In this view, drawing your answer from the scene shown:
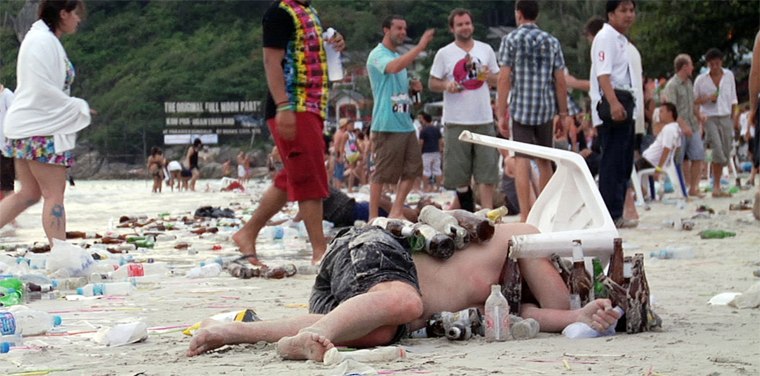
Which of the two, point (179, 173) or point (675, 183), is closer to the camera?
point (675, 183)

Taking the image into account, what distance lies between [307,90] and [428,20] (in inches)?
2726

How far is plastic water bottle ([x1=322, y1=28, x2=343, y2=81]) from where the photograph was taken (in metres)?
8.34

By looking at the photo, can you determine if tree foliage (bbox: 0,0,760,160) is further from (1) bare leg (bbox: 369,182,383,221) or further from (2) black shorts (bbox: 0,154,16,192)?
(1) bare leg (bbox: 369,182,383,221)

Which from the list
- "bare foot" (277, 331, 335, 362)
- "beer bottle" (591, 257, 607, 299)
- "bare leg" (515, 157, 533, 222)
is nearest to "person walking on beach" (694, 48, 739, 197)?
"bare leg" (515, 157, 533, 222)

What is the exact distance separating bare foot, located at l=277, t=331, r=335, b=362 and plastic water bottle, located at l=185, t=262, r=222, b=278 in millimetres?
3493

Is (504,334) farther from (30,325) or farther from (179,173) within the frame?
(179,173)

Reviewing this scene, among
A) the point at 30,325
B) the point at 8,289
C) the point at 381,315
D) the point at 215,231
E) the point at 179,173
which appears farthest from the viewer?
the point at 179,173

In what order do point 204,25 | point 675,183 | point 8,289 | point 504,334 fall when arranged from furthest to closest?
point 204,25 → point 675,183 → point 8,289 → point 504,334

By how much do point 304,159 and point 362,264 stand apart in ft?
10.7

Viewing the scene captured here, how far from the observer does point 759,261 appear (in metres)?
7.47

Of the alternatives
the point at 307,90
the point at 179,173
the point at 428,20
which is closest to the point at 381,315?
the point at 307,90

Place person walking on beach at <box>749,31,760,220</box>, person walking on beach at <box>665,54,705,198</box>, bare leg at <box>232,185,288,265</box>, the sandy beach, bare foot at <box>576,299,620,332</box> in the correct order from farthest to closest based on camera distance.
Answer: person walking on beach at <box>665,54,705,198</box> → bare leg at <box>232,185,288,265</box> → person walking on beach at <box>749,31,760,220</box> → bare foot at <box>576,299,620,332</box> → the sandy beach

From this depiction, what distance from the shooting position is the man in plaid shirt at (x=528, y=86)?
10414 millimetres

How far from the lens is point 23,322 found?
5137 millimetres
